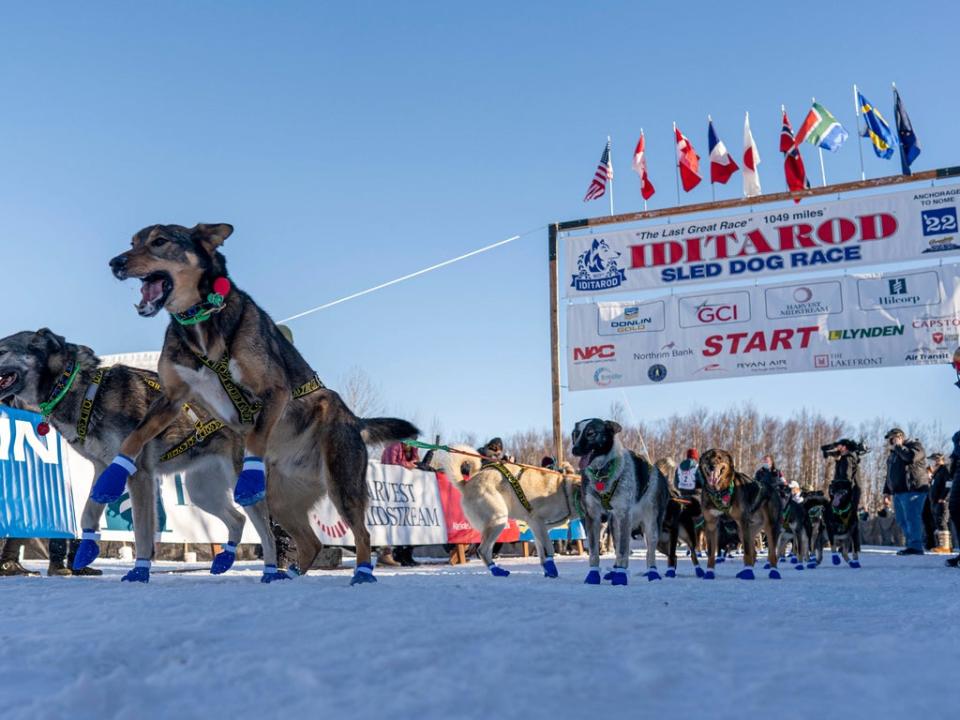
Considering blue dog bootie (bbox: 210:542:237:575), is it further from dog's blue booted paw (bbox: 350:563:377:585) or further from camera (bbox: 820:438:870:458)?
camera (bbox: 820:438:870:458)

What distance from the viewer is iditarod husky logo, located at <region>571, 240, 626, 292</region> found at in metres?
18.1

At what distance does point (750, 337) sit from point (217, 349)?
45.3 ft

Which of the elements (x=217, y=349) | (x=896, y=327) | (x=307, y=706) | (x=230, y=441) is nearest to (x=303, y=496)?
(x=230, y=441)

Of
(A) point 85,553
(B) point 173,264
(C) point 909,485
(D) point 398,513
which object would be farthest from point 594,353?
(A) point 85,553

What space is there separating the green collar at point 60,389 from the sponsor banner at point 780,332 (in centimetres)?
1285

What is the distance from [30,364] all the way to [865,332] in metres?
14.6

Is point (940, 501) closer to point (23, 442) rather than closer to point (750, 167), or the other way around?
point (750, 167)

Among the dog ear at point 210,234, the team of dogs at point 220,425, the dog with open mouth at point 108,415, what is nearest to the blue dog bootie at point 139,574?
the team of dogs at point 220,425

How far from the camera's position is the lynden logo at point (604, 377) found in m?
17.7

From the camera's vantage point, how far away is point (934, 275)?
53.9 ft

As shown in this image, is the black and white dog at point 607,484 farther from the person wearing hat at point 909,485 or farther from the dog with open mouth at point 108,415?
the person wearing hat at point 909,485

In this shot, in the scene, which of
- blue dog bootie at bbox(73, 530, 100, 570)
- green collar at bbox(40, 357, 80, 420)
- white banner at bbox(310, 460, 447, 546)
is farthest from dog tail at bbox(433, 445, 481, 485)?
blue dog bootie at bbox(73, 530, 100, 570)

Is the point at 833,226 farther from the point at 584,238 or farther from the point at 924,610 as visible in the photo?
the point at 924,610

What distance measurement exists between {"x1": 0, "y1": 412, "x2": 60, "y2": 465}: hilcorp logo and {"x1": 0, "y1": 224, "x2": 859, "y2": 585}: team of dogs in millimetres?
2041
